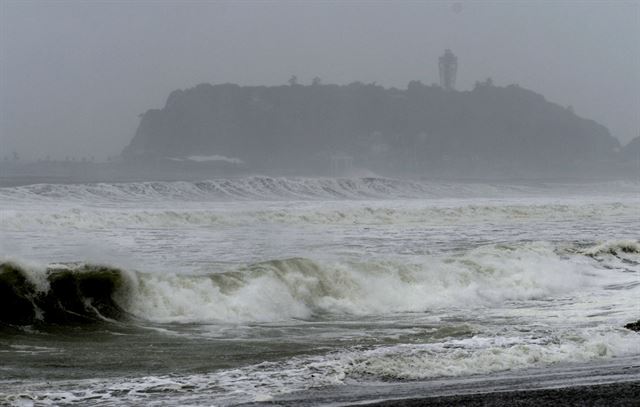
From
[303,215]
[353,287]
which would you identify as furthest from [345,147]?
[353,287]

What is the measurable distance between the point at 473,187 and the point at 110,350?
68871mm

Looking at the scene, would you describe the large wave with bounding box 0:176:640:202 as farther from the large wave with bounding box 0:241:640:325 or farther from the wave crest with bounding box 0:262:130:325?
the wave crest with bounding box 0:262:130:325

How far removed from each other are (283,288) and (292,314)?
40.3 inches

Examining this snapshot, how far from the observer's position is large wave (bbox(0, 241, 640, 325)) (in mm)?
11688

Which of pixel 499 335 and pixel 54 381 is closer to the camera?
pixel 54 381

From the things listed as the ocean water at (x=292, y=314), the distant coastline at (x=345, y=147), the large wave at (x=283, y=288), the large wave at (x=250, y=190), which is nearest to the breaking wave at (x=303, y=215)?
the ocean water at (x=292, y=314)

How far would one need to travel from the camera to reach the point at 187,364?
8180 millimetres

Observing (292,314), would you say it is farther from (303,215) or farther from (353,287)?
(303,215)

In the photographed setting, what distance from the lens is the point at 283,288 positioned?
13.4 metres

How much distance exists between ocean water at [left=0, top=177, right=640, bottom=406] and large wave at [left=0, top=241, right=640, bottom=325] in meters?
0.03

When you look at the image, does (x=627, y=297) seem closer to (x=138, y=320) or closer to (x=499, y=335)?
(x=499, y=335)

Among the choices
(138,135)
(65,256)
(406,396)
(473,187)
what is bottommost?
(406,396)

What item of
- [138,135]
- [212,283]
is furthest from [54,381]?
[138,135]

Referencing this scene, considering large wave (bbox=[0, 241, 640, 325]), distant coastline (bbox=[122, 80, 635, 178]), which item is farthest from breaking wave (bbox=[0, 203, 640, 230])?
distant coastline (bbox=[122, 80, 635, 178])
